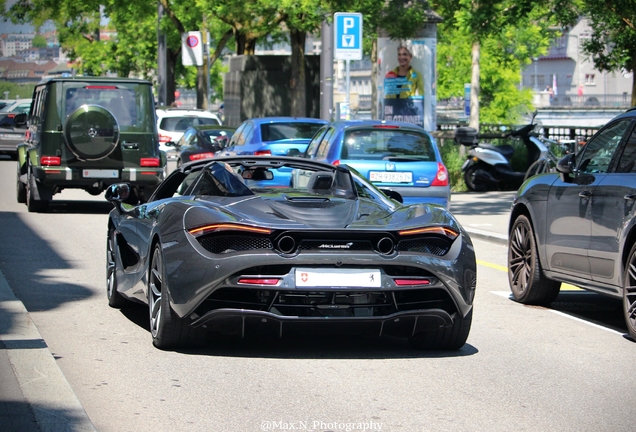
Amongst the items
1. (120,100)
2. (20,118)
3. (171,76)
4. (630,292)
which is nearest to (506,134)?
(120,100)

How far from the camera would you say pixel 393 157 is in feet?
52.7

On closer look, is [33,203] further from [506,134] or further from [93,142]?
[506,134]

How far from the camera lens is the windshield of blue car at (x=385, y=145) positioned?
16016 mm

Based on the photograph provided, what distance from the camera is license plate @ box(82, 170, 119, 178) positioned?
18734mm

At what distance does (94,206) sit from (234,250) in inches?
574

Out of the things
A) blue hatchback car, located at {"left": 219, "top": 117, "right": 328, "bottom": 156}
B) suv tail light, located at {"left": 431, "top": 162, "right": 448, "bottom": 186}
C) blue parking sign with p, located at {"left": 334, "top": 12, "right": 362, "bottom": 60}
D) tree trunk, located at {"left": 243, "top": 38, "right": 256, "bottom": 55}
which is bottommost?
suv tail light, located at {"left": 431, "top": 162, "right": 448, "bottom": 186}

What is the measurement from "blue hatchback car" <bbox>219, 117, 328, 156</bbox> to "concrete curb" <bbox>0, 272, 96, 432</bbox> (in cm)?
1113

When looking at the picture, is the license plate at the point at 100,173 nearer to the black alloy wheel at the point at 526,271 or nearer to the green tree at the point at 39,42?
→ the black alloy wheel at the point at 526,271

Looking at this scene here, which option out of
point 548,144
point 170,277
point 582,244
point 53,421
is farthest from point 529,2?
point 53,421

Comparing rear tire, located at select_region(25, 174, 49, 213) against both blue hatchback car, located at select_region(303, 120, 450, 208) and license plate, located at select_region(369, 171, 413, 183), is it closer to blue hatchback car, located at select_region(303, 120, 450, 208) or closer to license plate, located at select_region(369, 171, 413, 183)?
blue hatchback car, located at select_region(303, 120, 450, 208)

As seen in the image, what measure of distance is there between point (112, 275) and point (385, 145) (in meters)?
7.48

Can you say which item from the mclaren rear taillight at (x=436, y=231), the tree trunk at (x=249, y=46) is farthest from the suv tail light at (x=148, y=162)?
the tree trunk at (x=249, y=46)

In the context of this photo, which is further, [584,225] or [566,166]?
[566,166]

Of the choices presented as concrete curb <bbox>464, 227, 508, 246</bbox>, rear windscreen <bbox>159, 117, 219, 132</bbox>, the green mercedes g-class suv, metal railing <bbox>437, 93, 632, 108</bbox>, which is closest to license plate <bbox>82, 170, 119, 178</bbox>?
the green mercedes g-class suv
